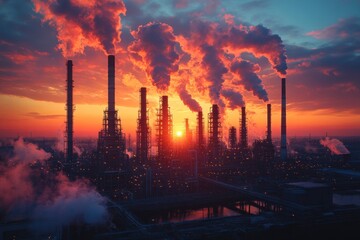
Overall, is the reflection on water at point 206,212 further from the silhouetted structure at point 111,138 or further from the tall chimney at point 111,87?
the tall chimney at point 111,87

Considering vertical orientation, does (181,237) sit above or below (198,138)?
below

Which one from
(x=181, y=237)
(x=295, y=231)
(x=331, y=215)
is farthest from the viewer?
(x=331, y=215)

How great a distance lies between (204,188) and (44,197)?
17.3 m

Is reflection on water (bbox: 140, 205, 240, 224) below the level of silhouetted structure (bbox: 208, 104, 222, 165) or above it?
below

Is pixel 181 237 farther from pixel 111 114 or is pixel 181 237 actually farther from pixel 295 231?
pixel 111 114

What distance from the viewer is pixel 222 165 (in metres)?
41.6

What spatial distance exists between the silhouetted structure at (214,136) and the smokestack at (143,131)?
923cm

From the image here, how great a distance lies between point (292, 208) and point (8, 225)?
794 inches

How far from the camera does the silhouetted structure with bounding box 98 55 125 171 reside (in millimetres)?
32531

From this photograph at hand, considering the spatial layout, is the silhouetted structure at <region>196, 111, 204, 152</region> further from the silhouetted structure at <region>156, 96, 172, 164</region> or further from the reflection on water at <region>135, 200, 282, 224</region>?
the reflection on water at <region>135, 200, 282, 224</region>

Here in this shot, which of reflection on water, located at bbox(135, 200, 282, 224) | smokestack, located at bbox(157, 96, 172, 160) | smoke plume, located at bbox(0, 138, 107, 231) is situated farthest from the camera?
smokestack, located at bbox(157, 96, 172, 160)

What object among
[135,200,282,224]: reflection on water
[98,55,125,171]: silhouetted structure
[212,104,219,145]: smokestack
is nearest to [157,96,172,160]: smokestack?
[98,55,125,171]: silhouetted structure

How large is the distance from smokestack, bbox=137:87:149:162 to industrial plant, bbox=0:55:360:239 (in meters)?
0.12

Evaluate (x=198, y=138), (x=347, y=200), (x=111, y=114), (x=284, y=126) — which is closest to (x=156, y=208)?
(x=111, y=114)
